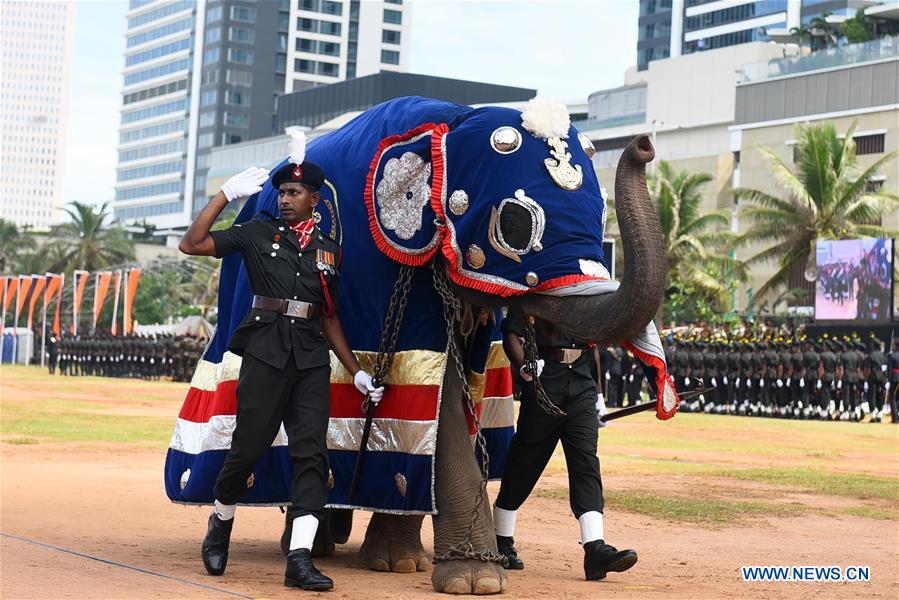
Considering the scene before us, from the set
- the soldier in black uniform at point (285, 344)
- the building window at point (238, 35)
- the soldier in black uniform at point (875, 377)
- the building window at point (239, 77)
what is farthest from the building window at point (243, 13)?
the soldier in black uniform at point (285, 344)

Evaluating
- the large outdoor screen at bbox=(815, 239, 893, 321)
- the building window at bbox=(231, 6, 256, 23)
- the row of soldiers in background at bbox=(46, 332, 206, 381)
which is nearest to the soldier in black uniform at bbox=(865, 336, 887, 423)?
the large outdoor screen at bbox=(815, 239, 893, 321)

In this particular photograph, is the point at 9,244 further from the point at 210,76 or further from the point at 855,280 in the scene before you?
the point at 855,280

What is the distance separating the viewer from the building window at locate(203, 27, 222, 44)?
132000 mm

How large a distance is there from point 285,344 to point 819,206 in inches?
1423

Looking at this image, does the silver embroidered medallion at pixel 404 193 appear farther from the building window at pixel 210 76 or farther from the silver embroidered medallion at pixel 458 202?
the building window at pixel 210 76

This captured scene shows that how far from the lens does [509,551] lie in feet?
26.1

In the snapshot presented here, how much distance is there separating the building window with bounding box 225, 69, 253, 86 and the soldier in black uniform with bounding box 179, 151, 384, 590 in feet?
418

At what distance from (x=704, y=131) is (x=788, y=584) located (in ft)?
198

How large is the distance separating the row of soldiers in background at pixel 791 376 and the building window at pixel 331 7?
107201 mm

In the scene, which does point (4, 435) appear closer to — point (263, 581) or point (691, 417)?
point (263, 581)

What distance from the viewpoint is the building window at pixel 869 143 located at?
5206 centimetres

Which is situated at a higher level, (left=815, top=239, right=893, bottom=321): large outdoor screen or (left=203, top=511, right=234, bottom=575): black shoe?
(left=815, top=239, right=893, bottom=321): large outdoor screen

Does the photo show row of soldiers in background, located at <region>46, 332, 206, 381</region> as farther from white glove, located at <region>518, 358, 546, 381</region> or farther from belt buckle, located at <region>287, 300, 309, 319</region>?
belt buckle, located at <region>287, 300, 309, 319</region>

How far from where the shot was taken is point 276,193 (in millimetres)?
8430
